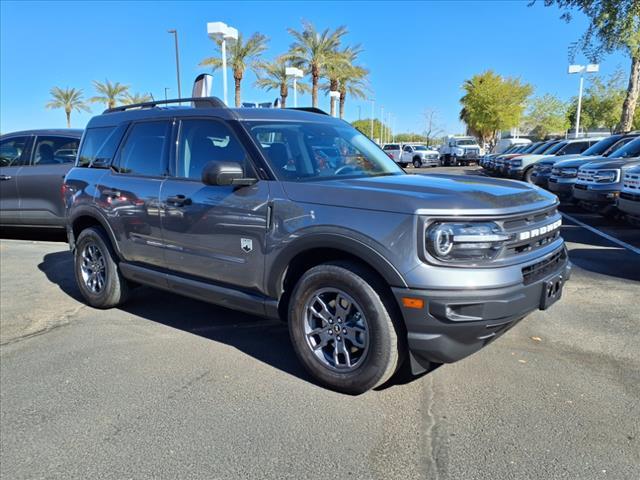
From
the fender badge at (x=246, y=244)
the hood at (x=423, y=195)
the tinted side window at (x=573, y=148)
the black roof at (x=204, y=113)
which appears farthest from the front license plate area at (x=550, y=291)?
the tinted side window at (x=573, y=148)

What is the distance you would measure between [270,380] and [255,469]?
1.02 metres

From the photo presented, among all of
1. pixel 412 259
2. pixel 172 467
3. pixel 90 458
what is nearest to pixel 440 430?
pixel 412 259

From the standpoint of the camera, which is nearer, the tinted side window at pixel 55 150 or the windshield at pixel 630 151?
the tinted side window at pixel 55 150

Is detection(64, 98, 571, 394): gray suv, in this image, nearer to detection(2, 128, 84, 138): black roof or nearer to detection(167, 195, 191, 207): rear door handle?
detection(167, 195, 191, 207): rear door handle

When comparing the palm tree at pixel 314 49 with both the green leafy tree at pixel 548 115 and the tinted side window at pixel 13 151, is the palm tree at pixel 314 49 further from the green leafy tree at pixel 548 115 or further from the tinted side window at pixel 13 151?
the green leafy tree at pixel 548 115

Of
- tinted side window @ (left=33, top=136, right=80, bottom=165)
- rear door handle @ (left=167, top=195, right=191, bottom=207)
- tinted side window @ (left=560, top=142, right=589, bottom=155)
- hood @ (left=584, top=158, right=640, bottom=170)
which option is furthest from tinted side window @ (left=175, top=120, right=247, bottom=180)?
tinted side window @ (left=560, top=142, right=589, bottom=155)

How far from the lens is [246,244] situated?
12.4 ft

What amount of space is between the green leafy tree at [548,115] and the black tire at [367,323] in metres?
68.0

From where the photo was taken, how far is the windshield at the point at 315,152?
3840 mm

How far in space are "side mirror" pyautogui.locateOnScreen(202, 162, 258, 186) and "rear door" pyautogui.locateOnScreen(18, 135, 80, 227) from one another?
582 cm

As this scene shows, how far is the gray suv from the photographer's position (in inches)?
117

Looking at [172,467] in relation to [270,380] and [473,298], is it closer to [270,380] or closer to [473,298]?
[270,380]

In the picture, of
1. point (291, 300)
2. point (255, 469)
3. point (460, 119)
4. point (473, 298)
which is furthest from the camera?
point (460, 119)

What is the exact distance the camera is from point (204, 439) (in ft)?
9.71
